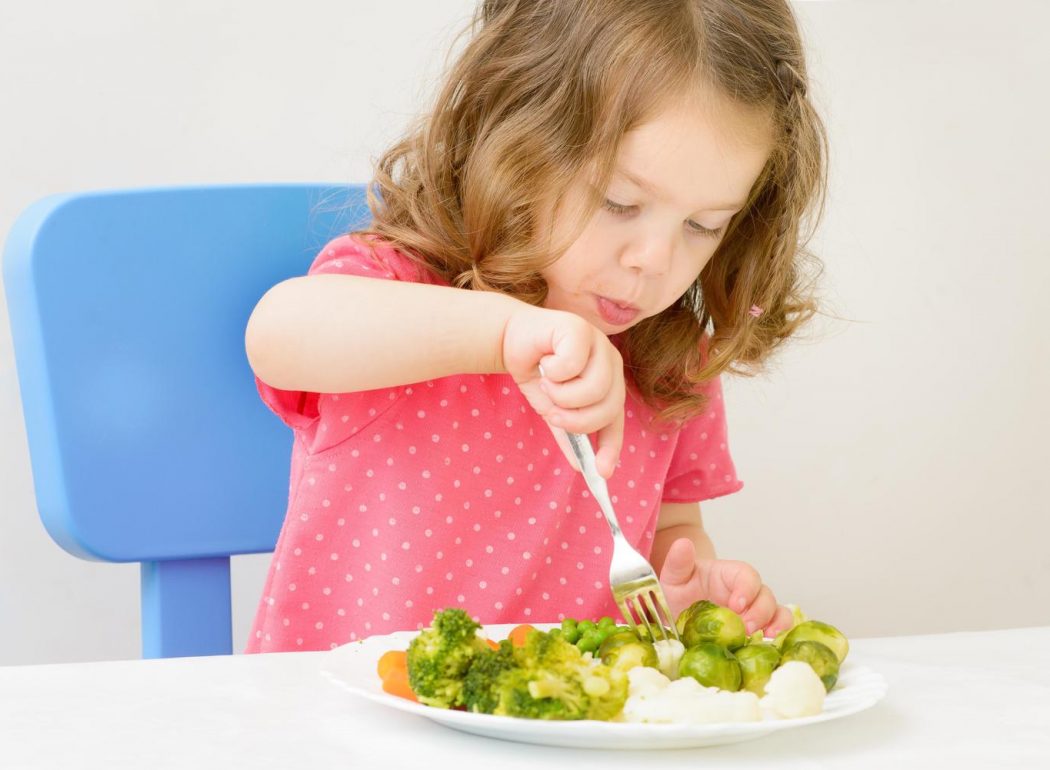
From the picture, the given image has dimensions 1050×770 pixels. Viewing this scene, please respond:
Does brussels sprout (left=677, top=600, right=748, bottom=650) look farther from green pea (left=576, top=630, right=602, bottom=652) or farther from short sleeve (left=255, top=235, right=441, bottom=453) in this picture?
short sleeve (left=255, top=235, right=441, bottom=453)

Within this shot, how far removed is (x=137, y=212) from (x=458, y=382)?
0.30m

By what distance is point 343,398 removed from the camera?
1031 mm

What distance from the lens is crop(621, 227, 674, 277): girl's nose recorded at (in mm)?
924

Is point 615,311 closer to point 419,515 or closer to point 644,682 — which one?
point 419,515

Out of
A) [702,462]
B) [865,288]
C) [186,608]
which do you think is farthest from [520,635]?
[865,288]

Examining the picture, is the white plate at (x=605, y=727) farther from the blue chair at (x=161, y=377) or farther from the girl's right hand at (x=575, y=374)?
the blue chair at (x=161, y=377)

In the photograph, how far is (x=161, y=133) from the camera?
1446 mm

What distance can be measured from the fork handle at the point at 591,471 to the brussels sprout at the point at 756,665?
129 millimetres

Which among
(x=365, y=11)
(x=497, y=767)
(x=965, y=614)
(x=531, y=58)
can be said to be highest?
(x=365, y=11)

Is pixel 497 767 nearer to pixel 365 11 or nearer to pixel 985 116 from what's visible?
pixel 365 11

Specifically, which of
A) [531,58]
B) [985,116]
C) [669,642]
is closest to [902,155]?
[985,116]

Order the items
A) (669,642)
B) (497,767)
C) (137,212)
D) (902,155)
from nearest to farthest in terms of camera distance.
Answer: (497,767)
(669,642)
(137,212)
(902,155)

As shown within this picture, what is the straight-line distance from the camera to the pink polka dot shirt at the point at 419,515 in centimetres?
105

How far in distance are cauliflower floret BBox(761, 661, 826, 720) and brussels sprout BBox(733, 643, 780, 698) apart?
3cm
